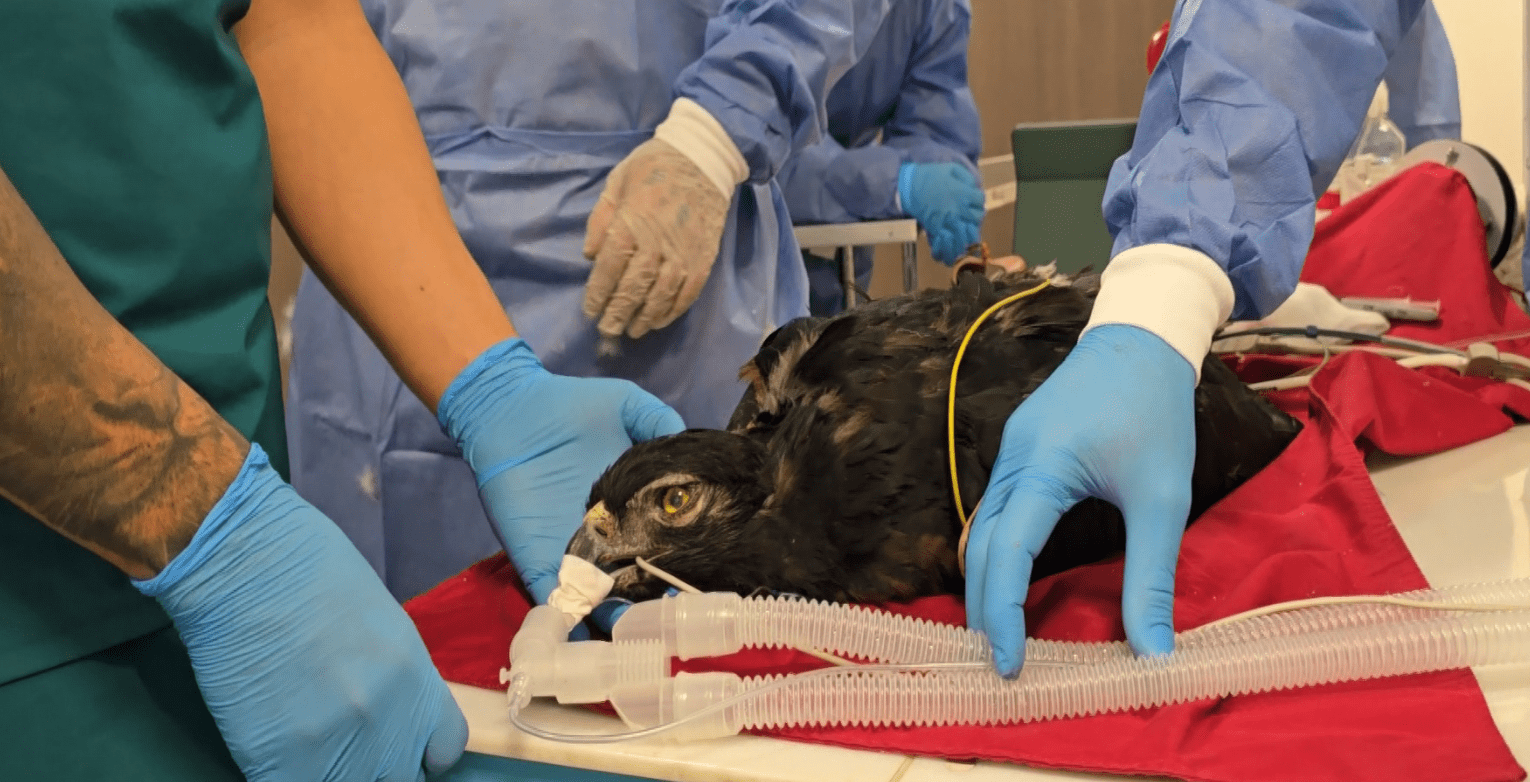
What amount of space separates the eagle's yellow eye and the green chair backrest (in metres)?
2.38

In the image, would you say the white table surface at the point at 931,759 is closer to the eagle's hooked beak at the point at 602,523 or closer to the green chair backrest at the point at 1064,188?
the eagle's hooked beak at the point at 602,523

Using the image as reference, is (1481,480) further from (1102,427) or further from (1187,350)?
(1102,427)

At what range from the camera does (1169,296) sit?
36.6 inches

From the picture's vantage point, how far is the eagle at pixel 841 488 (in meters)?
0.85

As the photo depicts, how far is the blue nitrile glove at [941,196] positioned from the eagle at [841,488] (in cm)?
200

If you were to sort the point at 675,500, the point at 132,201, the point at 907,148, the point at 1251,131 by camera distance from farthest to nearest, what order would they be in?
1. the point at 907,148
2. the point at 1251,131
3. the point at 675,500
4. the point at 132,201

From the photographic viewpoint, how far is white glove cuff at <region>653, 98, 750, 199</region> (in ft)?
5.14

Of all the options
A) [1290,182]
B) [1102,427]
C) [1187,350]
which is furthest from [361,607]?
[1290,182]

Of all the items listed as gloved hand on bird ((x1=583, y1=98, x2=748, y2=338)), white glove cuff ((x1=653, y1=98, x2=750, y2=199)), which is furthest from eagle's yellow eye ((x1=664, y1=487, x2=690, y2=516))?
white glove cuff ((x1=653, y1=98, x2=750, y2=199))

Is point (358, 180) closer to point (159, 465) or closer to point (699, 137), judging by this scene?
point (159, 465)

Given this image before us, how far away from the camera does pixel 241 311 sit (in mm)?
806

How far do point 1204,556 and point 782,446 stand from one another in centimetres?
33

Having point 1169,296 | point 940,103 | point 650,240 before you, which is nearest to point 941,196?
point 940,103

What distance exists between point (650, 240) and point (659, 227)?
0.07 ft
